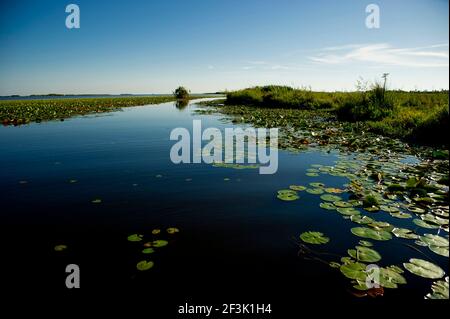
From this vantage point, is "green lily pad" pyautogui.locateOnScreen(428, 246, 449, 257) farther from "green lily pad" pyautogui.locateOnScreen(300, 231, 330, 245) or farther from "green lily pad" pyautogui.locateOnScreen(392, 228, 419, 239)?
"green lily pad" pyautogui.locateOnScreen(300, 231, 330, 245)

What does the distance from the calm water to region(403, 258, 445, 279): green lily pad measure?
9 cm

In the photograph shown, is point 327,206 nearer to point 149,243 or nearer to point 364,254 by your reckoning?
point 364,254

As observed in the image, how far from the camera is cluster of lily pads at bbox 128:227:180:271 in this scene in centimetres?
271

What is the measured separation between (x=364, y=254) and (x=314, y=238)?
54 centimetres

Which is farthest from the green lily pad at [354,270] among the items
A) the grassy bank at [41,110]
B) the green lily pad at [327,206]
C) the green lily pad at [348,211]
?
the grassy bank at [41,110]

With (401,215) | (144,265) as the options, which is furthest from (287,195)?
(144,265)

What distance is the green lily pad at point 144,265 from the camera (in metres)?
2.67

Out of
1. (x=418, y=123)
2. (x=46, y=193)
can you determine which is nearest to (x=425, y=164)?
(x=418, y=123)

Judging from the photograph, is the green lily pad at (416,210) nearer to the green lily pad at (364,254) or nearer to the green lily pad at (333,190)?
the green lily pad at (333,190)

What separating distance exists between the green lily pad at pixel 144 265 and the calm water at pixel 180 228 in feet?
0.20

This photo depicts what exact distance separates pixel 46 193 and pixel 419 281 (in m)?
5.29

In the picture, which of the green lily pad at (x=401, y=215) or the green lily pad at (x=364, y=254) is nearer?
the green lily pad at (x=364, y=254)

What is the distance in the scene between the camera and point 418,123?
888 cm
